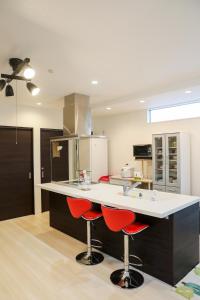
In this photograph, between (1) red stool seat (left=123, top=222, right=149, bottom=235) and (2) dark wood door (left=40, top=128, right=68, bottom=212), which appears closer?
(1) red stool seat (left=123, top=222, right=149, bottom=235)

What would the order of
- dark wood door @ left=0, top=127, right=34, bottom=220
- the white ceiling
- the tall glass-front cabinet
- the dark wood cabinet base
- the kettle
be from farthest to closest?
the kettle, dark wood door @ left=0, top=127, right=34, bottom=220, the tall glass-front cabinet, the dark wood cabinet base, the white ceiling

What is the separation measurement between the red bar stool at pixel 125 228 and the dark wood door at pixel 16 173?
3.17 metres

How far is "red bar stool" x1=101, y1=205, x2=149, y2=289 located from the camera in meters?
2.39

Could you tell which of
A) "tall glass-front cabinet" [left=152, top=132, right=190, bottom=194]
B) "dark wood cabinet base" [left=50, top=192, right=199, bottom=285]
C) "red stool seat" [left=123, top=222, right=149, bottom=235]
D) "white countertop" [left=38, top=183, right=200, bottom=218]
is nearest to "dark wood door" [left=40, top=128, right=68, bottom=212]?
"white countertop" [left=38, top=183, right=200, bottom=218]

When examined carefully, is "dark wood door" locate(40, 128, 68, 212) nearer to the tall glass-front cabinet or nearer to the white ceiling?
the white ceiling

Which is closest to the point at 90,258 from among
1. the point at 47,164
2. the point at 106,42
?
the point at 106,42

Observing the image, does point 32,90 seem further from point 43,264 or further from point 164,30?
point 43,264

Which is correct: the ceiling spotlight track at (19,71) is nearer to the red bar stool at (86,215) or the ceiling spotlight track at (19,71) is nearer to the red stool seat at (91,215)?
the red bar stool at (86,215)

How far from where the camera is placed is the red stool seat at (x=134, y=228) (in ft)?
7.84

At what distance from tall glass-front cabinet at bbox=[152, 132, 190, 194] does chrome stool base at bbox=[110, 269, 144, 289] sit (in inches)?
89.7

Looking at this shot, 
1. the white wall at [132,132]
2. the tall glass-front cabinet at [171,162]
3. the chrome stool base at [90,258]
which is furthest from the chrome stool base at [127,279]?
the white wall at [132,132]

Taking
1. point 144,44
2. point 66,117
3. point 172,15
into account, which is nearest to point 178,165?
point 66,117

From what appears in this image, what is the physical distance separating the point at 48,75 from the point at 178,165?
2992 mm

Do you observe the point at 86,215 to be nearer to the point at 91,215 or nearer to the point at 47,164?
the point at 91,215
